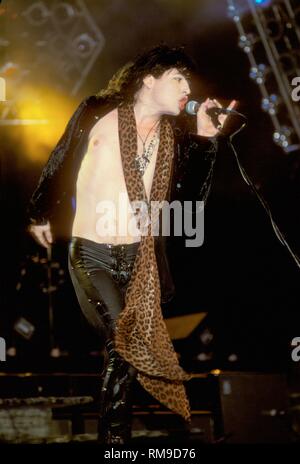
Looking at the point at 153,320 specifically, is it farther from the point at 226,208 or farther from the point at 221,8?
the point at 226,208

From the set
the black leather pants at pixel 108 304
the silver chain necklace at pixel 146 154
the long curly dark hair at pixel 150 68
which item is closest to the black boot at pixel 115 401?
the black leather pants at pixel 108 304

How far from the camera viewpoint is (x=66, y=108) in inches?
294

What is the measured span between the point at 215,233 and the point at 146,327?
6.41 m

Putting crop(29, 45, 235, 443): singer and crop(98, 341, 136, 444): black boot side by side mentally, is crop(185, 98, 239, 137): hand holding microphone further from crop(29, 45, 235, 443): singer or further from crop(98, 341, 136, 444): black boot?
crop(98, 341, 136, 444): black boot

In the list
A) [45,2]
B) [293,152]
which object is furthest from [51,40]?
[293,152]

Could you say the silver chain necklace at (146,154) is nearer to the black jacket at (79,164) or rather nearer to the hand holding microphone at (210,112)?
the black jacket at (79,164)

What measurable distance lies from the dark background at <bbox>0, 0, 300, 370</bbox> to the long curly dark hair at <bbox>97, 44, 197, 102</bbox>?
3.61m

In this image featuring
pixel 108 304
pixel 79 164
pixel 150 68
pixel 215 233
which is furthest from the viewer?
pixel 215 233

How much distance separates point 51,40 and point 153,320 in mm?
5811

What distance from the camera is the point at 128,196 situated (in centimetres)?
279

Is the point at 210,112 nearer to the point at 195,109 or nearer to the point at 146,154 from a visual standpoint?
the point at 195,109

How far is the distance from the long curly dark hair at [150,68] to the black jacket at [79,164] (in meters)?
0.17

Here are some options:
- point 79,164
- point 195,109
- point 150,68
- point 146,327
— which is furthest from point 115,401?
point 150,68

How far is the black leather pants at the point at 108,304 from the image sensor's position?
7.71 feet
